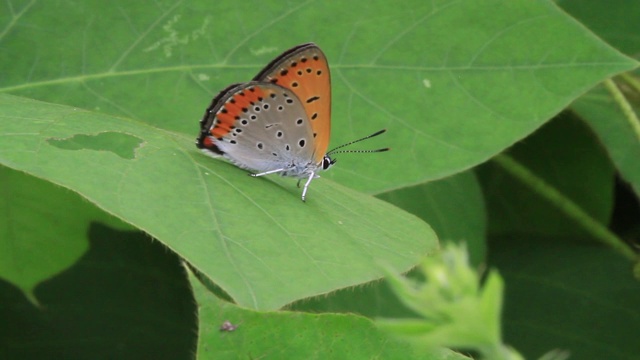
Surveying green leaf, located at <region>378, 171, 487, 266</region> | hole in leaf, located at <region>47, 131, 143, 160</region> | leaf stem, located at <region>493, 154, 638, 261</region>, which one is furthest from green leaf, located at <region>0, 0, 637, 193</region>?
leaf stem, located at <region>493, 154, 638, 261</region>

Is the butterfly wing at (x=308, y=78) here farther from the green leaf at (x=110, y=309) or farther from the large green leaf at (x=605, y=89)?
the large green leaf at (x=605, y=89)

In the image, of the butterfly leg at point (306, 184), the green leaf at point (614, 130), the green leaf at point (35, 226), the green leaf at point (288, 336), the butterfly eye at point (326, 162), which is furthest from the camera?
the green leaf at point (614, 130)

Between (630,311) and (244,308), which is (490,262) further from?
(244,308)

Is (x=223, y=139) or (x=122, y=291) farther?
(x=122, y=291)

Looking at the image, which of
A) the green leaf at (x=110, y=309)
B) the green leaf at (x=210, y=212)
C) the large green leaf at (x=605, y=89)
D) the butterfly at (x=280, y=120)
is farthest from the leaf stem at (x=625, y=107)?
the green leaf at (x=110, y=309)

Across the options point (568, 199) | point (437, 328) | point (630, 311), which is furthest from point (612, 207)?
point (437, 328)

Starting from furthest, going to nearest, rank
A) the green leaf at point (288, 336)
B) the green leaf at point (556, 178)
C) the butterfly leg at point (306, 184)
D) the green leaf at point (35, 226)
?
the green leaf at point (556, 178) < the green leaf at point (35, 226) < the butterfly leg at point (306, 184) < the green leaf at point (288, 336)
